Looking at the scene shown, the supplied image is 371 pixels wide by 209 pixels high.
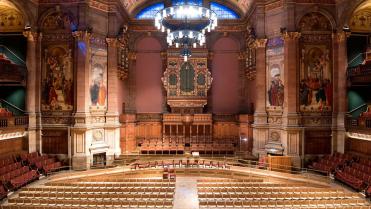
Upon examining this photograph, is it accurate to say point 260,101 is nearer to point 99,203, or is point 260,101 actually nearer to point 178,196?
point 178,196

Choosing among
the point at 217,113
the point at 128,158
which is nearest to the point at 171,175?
the point at 128,158

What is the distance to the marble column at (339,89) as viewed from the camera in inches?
739

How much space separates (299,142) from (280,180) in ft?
11.1

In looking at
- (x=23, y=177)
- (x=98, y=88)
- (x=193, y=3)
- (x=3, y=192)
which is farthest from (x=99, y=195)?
(x=193, y=3)

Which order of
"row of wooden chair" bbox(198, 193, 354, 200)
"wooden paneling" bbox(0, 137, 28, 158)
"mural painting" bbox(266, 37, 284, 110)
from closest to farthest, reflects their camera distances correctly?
"row of wooden chair" bbox(198, 193, 354, 200) → "wooden paneling" bbox(0, 137, 28, 158) → "mural painting" bbox(266, 37, 284, 110)

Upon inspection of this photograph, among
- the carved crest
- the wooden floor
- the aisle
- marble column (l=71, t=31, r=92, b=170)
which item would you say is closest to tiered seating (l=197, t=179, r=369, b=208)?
the wooden floor

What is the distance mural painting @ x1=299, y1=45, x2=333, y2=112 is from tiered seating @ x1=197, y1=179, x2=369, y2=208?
23.6 ft

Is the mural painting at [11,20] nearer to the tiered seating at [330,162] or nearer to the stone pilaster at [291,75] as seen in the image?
the stone pilaster at [291,75]

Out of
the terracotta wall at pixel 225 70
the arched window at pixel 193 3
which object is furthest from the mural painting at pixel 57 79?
the terracotta wall at pixel 225 70

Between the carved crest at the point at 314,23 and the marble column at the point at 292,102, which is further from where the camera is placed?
the carved crest at the point at 314,23

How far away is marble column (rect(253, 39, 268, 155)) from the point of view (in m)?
20.7

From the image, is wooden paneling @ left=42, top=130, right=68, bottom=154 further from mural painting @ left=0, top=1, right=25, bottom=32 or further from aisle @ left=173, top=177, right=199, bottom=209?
aisle @ left=173, top=177, right=199, bottom=209

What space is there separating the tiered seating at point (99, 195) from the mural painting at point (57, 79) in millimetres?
6483

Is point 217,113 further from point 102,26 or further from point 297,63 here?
point 102,26
